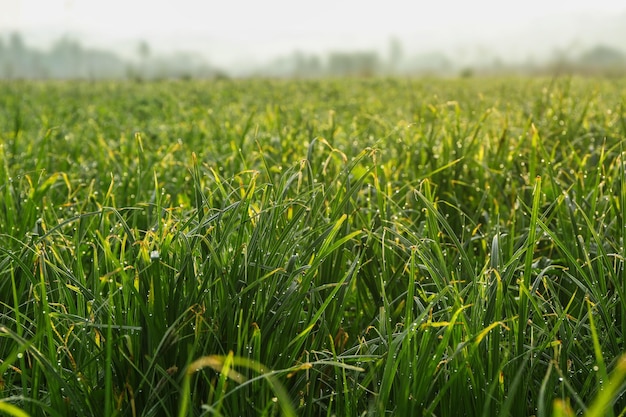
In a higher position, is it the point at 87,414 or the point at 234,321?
the point at 234,321

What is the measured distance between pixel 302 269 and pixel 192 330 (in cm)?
26

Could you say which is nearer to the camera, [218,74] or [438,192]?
[438,192]

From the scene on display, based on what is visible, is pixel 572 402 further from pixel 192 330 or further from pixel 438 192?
pixel 438 192

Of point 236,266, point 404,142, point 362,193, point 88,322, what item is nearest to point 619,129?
point 404,142

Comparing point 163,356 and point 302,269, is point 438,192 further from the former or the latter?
point 163,356

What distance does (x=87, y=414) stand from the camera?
4.38ft

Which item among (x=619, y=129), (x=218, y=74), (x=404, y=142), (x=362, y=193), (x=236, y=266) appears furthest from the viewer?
(x=218, y=74)

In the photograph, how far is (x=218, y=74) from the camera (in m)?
22.2

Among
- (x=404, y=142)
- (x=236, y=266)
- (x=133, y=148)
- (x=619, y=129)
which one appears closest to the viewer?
(x=236, y=266)

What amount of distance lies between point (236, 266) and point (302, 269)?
5.3 inches

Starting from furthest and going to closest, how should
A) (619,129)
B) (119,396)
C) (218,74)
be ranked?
(218,74) < (619,129) < (119,396)

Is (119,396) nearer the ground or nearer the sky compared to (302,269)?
nearer the ground

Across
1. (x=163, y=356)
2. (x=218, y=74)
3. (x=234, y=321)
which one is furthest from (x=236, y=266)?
(x=218, y=74)

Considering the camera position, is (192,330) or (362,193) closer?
(192,330)
